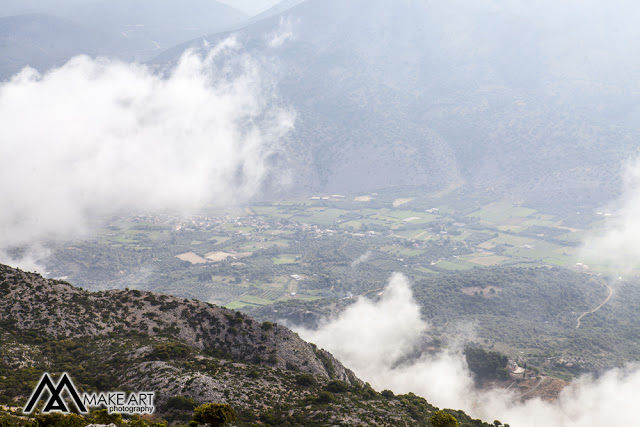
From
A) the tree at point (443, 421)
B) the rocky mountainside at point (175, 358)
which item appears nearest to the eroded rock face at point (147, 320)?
the rocky mountainside at point (175, 358)

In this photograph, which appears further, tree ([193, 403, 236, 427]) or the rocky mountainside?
the rocky mountainside

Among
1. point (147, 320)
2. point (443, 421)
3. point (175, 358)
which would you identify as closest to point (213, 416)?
point (175, 358)

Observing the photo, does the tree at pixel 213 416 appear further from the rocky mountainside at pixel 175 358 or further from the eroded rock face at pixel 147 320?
the eroded rock face at pixel 147 320

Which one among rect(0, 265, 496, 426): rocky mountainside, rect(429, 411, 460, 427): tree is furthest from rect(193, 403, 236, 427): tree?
rect(429, 411, 460, 427): tree

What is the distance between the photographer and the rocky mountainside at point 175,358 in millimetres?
64250

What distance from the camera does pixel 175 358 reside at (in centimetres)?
7231

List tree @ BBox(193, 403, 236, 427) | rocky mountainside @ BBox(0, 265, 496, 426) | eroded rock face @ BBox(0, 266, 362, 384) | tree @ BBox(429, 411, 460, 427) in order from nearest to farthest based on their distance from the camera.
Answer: tree @ BBox(193, 403, 236, 427) < tree @ BBox(429, 411, 460, 427) < rocky mountainside @ BBox(0, 265, 496, 426) < eroded rock face @ BBox(0, 266, 362, 384)

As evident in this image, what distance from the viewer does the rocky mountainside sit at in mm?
64250

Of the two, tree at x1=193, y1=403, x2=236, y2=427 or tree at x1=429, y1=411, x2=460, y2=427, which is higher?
tree at x1=429, y1=411, x2=460, y2=427

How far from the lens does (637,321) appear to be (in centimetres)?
17112

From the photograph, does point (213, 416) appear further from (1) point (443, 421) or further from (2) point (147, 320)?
(2) point (147, 320)

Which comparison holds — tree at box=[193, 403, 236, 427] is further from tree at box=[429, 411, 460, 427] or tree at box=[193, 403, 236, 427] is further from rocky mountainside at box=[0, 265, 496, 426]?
tree at box=[429, 411, 460, 427]

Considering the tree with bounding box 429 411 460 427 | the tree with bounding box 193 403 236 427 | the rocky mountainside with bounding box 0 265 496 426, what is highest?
the rocky mountainside with bounding box 0 265 496 426

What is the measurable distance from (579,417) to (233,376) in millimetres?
72787
